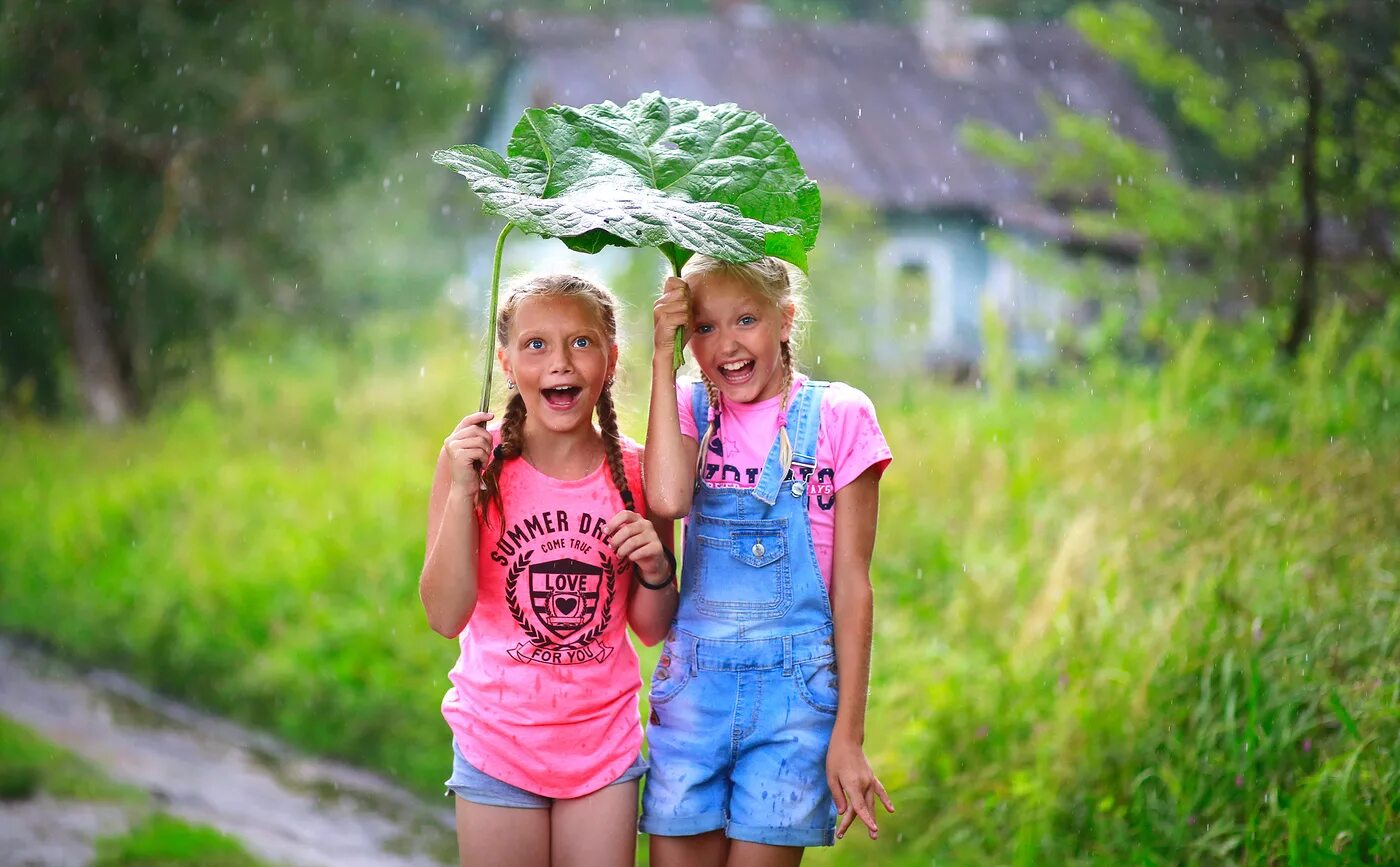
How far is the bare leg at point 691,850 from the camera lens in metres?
3.15

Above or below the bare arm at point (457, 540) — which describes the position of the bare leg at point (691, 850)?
below

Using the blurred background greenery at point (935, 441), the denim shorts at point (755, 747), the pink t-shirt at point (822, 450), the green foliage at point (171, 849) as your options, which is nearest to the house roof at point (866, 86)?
the blurred background greenery at point (935, 441)

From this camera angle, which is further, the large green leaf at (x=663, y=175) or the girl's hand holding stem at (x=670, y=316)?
the girl's hand holding stem at (x=670, y=316)

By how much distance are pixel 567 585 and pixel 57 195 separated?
1233 cm

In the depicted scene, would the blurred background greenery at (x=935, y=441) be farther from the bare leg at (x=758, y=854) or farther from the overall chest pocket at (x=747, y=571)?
the bare leg at (x=758, y=854)

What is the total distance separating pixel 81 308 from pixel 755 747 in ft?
41.7

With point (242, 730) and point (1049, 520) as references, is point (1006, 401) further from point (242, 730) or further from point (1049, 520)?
point (242, 730)

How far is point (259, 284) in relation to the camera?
49.0ft

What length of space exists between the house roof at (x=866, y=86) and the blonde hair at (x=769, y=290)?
16553 mm

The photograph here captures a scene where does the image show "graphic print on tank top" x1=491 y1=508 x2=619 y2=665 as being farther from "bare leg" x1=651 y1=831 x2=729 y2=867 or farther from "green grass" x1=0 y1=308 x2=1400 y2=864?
"green grass" x1=0 y1=308 x2=1400 y2=864

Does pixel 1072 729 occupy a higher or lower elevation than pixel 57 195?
lower

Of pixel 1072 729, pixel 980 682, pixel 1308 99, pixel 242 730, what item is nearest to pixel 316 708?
pixel 242 730

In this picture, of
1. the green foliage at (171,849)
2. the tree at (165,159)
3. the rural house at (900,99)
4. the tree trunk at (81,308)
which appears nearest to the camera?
the green foliage at (171,849)

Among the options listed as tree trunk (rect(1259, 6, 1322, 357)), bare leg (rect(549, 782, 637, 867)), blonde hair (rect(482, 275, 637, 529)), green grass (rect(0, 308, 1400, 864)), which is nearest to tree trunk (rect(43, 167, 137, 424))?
green grass (rect(0, 308, 1400, 864))
